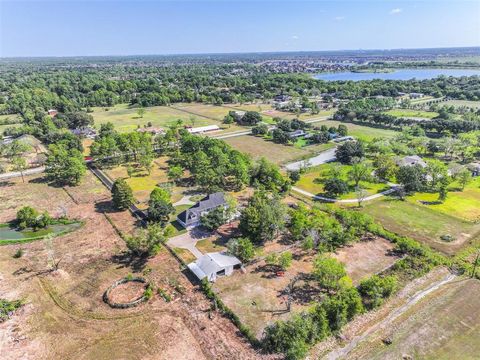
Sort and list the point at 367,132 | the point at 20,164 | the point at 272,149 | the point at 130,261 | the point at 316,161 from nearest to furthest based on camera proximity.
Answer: the point at 130,261, the point at 20,164, the point at 316,161, the point at 272,149, the point at 367,132

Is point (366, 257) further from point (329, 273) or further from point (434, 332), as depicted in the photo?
point (434, 332)

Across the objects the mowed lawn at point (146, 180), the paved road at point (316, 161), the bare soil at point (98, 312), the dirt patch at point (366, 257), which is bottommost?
the bare soil at point (98, 312)

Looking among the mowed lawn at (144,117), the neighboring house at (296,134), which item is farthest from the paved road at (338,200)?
the mowed lawn at (144,117)

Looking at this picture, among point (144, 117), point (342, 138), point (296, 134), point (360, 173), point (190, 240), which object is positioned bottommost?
point (190, 240)

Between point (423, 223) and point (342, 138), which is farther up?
point (342, 138)

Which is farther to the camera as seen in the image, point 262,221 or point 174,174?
point 174,174

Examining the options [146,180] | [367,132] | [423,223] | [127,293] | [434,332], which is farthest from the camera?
[367,132]

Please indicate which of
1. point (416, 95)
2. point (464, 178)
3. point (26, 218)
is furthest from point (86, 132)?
point (416, 95)

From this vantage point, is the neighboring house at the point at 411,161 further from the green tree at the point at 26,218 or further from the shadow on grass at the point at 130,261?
the green tree at the point at 26,218
